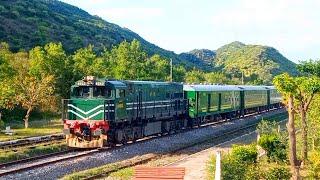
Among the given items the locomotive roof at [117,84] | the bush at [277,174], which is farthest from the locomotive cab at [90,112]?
the bush at [277,174]

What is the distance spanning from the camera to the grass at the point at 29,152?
2495cm

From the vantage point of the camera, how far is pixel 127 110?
101 feet

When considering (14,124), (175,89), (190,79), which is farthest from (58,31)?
(175,89)

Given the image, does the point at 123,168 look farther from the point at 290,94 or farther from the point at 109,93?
the point at 290,94

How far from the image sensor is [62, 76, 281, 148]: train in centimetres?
2823

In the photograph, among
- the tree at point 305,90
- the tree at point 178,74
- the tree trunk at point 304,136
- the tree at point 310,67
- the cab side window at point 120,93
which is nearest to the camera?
the tree at point 305,90

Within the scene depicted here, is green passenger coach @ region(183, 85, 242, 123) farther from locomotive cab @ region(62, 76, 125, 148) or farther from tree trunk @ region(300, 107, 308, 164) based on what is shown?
tree trunk @ region(300, 107, 308, 164)

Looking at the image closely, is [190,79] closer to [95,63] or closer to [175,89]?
[95,63]

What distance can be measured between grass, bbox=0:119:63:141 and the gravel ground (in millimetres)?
8999

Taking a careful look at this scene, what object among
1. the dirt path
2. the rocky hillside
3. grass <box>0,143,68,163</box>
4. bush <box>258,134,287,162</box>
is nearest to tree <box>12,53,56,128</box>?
grass <box>0,143,68,163</box>

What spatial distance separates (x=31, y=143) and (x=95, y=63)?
2376 cm

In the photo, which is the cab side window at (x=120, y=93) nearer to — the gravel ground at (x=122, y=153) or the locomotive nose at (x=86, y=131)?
the locomotive nose at (x=86, y=131)

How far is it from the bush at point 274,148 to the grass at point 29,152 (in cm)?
1169

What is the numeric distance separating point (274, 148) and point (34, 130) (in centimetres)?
2119
